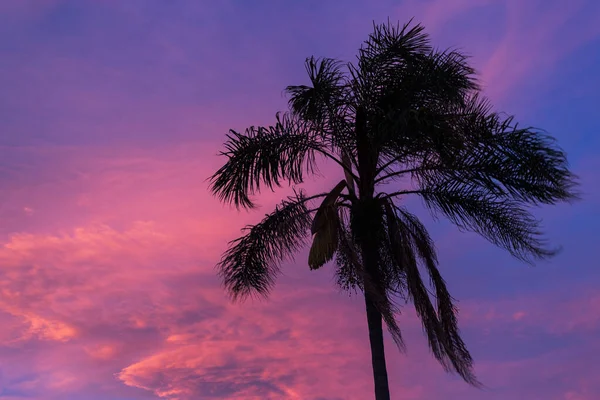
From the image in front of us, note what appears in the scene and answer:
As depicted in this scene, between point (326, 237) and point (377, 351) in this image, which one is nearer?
point (377, 351)

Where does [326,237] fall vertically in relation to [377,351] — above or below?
above

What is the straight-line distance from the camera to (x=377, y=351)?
16.3 meters

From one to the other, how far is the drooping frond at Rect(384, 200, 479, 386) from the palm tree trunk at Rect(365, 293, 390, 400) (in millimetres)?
1034

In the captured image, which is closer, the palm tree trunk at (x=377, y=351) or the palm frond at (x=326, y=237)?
the palm tree trunk at (x=377, y=351)

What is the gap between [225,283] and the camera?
18.9m

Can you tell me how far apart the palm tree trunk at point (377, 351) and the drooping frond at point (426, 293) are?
1034 mm

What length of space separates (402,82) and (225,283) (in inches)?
273

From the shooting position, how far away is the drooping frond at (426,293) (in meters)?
16.8

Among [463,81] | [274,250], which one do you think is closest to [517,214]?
[463,81]

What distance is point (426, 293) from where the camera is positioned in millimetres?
17109

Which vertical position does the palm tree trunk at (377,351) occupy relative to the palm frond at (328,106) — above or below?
below

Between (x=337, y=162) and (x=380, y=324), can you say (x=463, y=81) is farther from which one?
(x=380, y=324)

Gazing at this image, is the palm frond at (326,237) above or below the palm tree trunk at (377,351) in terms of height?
above

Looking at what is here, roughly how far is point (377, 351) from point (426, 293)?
1.92 m
